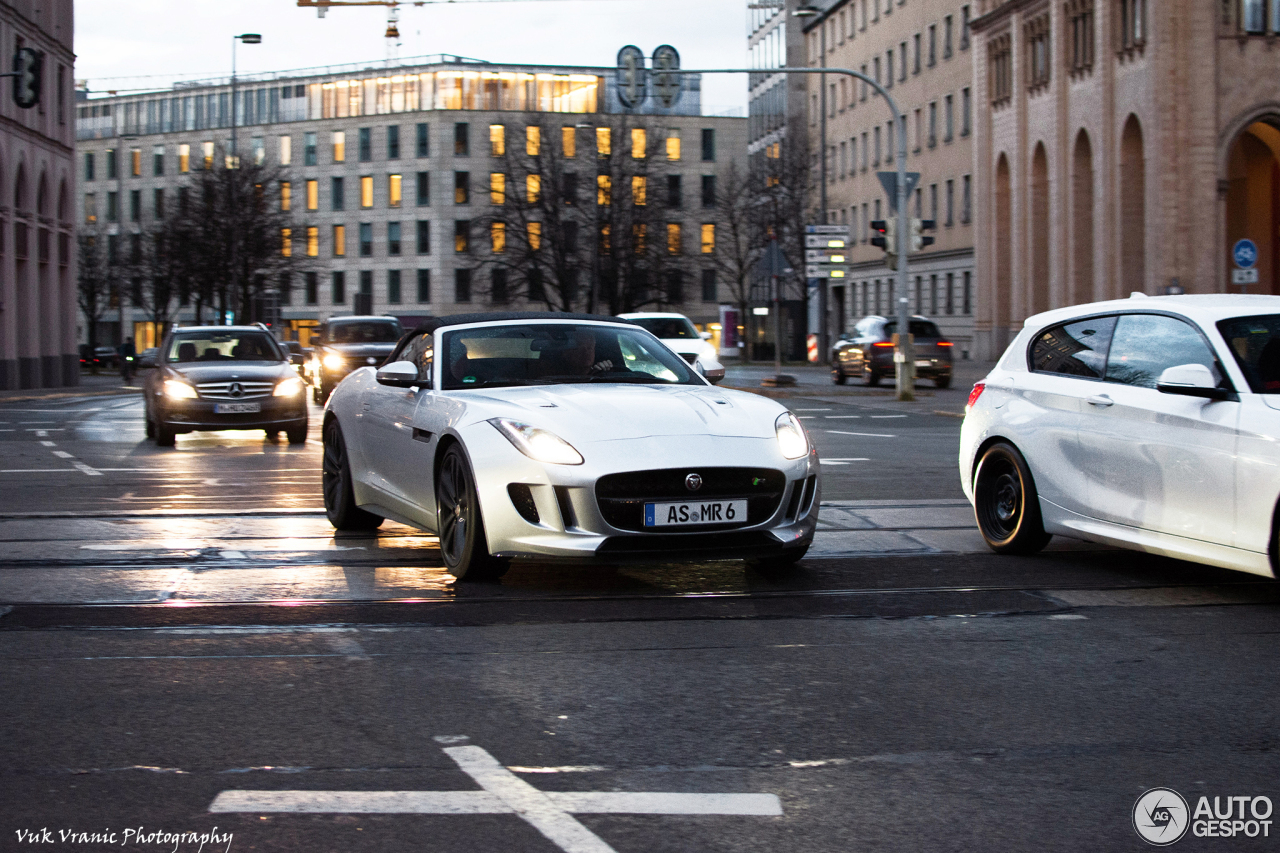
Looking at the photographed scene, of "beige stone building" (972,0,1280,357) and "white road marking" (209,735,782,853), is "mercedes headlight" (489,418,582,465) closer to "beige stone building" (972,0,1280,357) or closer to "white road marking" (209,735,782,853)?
"white road marking" (209,735,782,853)

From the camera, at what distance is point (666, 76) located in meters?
28.2

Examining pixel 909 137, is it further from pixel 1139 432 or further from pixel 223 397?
pixel 1139 432

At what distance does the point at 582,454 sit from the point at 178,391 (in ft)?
44.6

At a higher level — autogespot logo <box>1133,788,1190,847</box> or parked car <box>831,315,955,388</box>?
parked car <box>831,315,955,388</box>

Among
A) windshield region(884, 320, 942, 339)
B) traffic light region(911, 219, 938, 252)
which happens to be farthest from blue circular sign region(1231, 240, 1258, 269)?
windshield region(884, 320, 942, 339)

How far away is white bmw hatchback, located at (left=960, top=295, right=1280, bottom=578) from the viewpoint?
300 inches

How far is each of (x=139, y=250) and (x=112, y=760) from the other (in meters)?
79.3

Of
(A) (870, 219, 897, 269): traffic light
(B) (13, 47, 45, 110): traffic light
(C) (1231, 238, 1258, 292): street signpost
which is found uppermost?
(B) (13, 47, 45, 110): traffic light

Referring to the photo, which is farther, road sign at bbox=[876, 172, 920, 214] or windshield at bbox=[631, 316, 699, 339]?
windshield at bbox=[631, 316, 699, 339]

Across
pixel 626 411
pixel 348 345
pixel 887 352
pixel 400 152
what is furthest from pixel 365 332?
pixel 400 152

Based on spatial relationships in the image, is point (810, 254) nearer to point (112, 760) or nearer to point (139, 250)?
point (112, 760)

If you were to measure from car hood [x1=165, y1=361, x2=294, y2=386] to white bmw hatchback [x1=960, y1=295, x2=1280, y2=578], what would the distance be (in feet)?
40.7

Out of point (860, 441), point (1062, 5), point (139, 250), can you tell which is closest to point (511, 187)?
point (139, 250)

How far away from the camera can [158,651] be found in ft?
21.8
